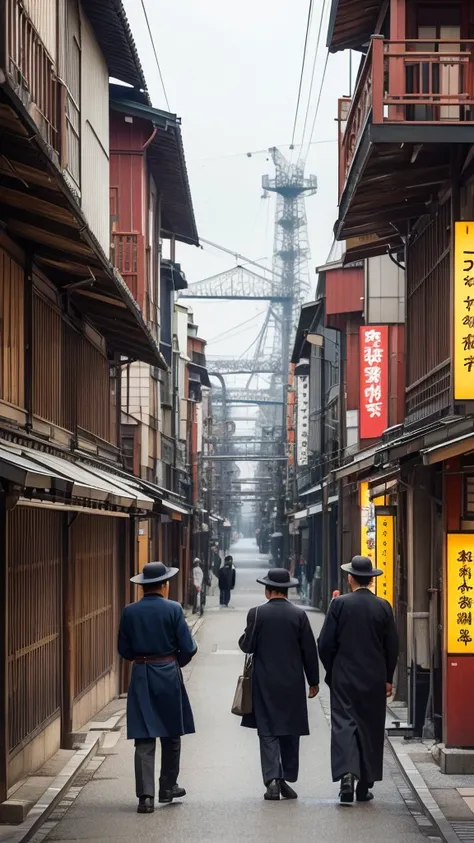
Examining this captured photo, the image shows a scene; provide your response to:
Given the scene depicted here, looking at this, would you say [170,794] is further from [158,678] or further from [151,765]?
[158,678]

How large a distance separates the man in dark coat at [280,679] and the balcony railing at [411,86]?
5474mm

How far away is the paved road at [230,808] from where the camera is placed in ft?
36.9

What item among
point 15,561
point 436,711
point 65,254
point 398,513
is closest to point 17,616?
point 15,561

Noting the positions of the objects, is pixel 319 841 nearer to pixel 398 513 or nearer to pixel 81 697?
pixel 81 697

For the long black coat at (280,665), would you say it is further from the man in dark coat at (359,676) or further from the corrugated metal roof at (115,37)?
the corrugated metal roof at (115,37)

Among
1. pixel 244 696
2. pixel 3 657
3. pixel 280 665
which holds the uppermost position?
pixel 3 657

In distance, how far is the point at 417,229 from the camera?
66.8 feet

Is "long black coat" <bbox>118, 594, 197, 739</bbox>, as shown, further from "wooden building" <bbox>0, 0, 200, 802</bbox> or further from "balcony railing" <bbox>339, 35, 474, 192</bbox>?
"balcony railing" <bbox>339, 35, 474, 192</bbox>

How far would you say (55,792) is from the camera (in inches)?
517

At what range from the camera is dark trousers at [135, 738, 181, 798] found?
12.3 metres

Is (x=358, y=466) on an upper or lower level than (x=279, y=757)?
upper

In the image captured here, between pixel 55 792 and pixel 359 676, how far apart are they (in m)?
3.02

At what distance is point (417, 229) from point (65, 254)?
267 inches

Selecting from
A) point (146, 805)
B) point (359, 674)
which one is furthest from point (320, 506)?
point (146, 805)
